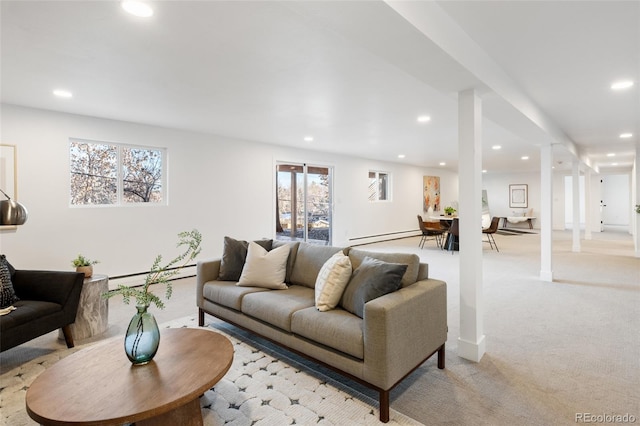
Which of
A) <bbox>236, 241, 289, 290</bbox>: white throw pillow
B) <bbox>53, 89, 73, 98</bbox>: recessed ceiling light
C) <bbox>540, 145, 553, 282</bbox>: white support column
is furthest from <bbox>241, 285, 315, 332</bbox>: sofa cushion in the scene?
<bbox>540, 145, 553, 282</bbox>: white support column

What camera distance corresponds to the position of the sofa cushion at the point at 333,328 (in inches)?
76.9

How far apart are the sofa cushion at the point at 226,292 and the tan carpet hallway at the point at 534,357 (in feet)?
1.56

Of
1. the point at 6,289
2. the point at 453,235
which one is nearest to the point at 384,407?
the point at 6,289

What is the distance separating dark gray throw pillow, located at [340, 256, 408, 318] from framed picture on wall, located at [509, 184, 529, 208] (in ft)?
44.1

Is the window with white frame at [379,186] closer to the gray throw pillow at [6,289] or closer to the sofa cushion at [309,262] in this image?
the sofa cushion at [309,262]

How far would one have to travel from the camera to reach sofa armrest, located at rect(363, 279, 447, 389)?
5.99 ft

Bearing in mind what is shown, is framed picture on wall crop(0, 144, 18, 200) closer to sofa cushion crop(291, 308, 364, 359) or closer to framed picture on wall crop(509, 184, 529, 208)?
sofa cushion crop(291, 308, 364, 359)

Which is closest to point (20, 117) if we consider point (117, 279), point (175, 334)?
point (117, 279)

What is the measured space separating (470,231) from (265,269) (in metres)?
1.82

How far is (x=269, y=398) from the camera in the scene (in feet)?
6.78

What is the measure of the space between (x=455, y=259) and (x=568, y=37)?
16.5 ft

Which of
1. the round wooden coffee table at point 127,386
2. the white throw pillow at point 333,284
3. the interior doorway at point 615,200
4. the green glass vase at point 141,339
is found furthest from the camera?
the interior doorway at point 615,200

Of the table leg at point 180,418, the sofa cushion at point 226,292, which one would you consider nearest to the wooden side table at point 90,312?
the sofa cushion at point 226,292

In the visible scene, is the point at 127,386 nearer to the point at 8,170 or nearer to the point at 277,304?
the point at 277,304
